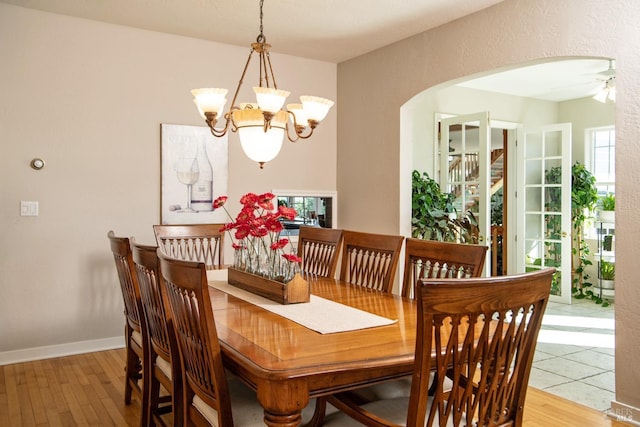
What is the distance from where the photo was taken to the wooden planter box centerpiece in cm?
232

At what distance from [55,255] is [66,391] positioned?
1.11 meters

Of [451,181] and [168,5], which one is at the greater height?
[168,5]

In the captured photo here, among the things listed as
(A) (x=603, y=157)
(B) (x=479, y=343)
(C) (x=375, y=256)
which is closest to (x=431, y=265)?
(C) (x=375, y=256)

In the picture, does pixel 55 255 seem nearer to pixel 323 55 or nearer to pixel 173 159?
pixel 173 159

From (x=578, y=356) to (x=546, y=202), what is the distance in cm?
252

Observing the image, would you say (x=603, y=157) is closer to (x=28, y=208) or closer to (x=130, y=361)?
(x=130, y=361)

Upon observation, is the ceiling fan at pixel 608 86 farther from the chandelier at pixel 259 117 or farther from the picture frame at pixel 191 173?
the picture frame at pixel 191 173

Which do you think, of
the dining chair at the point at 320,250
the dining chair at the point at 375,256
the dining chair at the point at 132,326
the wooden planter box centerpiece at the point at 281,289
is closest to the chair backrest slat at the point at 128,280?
the dining chair at the point at 132,326

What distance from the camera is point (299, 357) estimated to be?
5.15 ft

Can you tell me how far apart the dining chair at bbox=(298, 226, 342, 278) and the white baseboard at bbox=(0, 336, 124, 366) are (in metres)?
1.77

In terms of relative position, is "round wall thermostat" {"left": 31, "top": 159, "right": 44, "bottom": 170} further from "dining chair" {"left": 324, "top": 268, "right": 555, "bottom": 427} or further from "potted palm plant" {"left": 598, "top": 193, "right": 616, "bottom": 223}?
"potted palm plant" {"left": 598, "top": 193, "right": 616, "bottom": 223}

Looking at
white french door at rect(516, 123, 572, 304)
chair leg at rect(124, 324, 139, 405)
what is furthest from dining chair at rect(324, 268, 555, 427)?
white french door at rect(516, 123, 572, 304)

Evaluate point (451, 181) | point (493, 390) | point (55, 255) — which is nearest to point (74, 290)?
point (55, 255)

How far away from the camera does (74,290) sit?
400 centimetres
